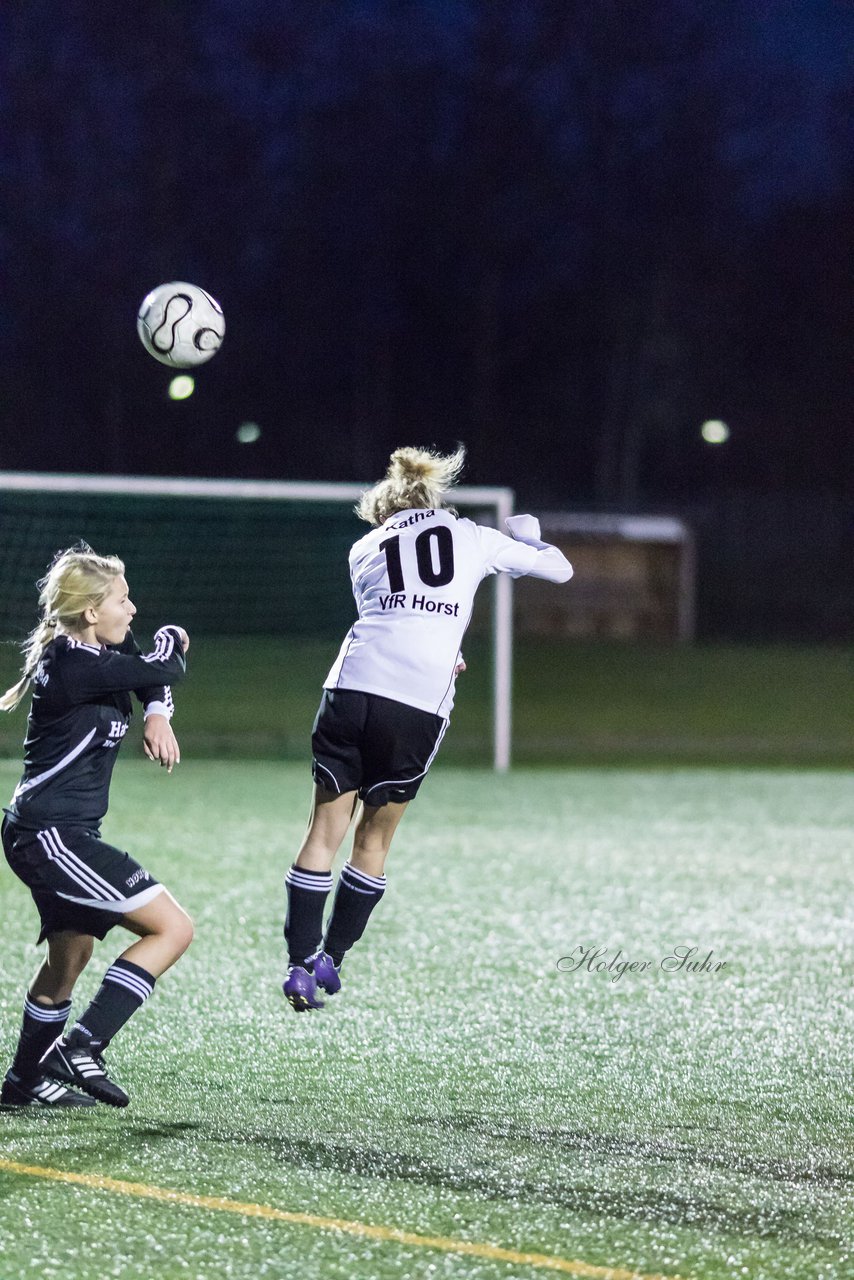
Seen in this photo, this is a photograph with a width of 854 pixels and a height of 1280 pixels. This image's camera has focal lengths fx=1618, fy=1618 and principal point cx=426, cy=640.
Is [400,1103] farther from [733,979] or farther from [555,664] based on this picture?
[555,664]

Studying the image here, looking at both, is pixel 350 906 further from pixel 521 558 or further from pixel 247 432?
pixel 247 432

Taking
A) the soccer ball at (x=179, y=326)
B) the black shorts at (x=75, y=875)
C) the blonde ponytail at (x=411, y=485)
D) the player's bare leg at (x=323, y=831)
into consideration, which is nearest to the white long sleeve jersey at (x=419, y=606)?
the blonde ponytail at (x=411, y=485)

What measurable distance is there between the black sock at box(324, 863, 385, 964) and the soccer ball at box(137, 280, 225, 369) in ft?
6.71

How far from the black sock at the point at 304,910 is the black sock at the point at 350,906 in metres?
0.12

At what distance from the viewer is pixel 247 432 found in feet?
123

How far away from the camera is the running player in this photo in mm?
4582

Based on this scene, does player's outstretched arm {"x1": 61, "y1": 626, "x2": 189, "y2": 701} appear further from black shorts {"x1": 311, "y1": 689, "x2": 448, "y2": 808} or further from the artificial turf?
the artificial turf

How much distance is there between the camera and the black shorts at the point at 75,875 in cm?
457

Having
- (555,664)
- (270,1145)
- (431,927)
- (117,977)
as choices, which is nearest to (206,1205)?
(270,1145)

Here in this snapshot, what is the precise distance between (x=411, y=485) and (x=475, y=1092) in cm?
202

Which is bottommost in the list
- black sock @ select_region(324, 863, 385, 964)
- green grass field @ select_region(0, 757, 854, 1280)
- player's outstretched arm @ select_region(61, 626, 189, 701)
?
green grass field @ select_region(0, 757, 854, 1280)

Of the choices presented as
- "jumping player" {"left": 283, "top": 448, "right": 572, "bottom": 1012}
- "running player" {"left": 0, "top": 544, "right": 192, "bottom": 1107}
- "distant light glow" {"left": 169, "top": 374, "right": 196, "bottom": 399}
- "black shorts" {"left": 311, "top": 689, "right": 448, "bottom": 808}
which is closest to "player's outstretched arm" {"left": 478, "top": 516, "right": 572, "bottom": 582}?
"jumping player" {"left": 283, "top": 448, "right": 572, "bottom": 1012}

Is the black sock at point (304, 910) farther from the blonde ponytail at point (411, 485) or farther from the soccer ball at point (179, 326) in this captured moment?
the soccer ball at point (179, 326)

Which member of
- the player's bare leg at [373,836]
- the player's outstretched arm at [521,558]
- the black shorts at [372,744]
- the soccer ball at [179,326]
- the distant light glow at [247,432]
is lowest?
the player's bare leg at [373,836]
